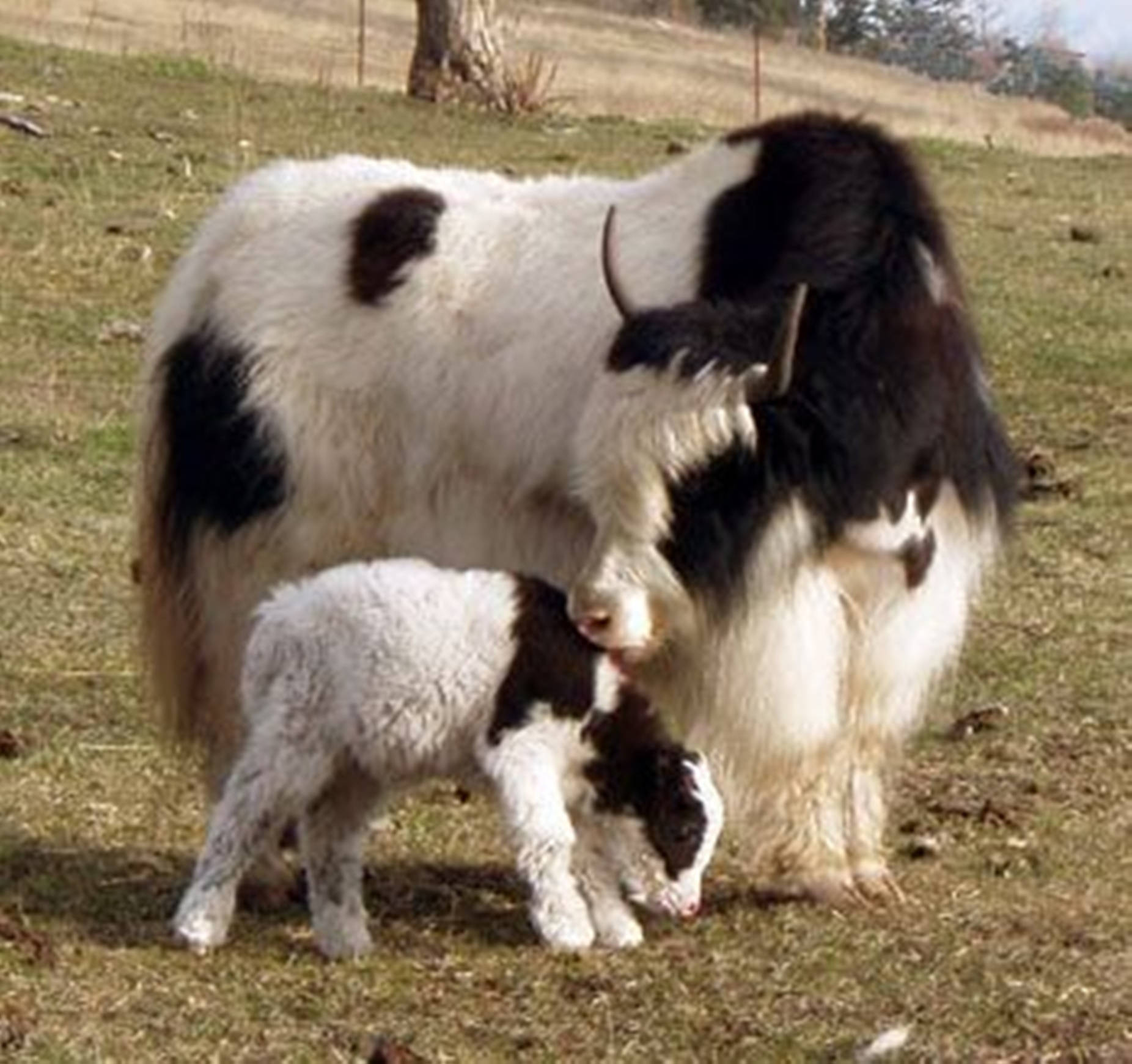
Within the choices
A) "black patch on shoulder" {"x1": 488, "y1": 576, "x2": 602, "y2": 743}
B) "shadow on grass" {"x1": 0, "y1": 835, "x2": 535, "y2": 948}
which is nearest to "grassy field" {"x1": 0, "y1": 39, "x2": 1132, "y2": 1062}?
"shadow on grass" {"x1": 0, "y1": 835, "x2": 535, "y2": 948}

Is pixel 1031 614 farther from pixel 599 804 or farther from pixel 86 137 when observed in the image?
pixel 86 137

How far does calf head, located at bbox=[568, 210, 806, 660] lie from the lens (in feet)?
19.3

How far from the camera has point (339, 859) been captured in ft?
19.5

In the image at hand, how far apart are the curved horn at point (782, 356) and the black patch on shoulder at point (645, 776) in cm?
60

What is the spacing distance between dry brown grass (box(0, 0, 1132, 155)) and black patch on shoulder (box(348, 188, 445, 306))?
12423 mm

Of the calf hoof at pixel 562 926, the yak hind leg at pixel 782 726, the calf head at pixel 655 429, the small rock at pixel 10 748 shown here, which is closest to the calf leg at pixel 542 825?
the calf hoof at pixel 562 926

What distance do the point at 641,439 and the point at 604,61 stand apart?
29.5m

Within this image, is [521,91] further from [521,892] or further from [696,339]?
[696,339]

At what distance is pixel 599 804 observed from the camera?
6.00m

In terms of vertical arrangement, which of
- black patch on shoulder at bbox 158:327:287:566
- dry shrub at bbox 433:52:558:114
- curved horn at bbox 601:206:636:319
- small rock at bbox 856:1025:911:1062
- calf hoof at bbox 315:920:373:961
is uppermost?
curved horn at bbox 601:206:636:319

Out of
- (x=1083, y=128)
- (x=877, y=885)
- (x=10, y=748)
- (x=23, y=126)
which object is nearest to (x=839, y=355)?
(x=877, y=885)

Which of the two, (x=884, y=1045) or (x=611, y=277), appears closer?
(x=884, y=1045)

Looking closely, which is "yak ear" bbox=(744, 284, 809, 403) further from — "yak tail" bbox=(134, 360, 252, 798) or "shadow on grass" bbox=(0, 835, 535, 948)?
"yak tail" bbox=(134, 360, 252, 798)

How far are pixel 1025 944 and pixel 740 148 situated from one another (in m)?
1.67
